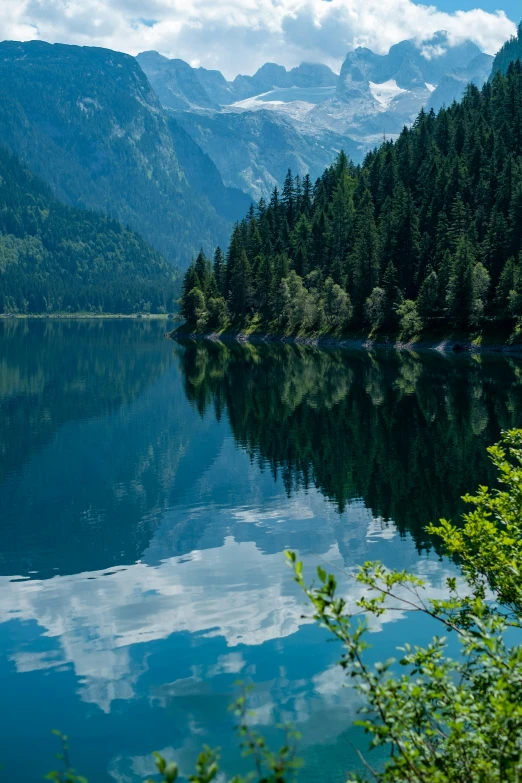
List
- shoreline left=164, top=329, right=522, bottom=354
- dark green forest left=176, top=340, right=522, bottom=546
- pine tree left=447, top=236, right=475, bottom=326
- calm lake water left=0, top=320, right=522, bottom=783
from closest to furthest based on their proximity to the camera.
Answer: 1. calm lake water left=0, top=320, right=522, bottom=783
2. dark green forest left=176, top=340, right=522, bottom=546
3. shoreline left=164, top=329, right=522, bottom=354
4. pine tree left=447, top=236, right=475, bottom=326

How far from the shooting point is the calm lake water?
18.6 metres

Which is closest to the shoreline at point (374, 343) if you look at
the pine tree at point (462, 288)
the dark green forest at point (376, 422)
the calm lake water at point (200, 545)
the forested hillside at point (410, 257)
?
the forested hillside at point (410, 257)

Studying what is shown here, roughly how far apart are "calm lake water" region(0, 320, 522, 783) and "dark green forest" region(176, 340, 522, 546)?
27 centimetres

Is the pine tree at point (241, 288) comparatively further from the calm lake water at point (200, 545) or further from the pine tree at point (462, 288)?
the calm lake water at point (200, 545)

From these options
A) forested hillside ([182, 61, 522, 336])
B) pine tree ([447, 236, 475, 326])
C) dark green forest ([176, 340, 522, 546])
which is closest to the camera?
dark green forest ([176, 340, 522, 546])

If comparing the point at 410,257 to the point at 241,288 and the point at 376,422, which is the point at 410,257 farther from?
the point at 376,422

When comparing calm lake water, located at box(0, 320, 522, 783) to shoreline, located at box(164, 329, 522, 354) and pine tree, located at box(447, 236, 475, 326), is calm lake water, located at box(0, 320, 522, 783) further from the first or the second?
pine tree, located at box(447, 236, 475, 326)

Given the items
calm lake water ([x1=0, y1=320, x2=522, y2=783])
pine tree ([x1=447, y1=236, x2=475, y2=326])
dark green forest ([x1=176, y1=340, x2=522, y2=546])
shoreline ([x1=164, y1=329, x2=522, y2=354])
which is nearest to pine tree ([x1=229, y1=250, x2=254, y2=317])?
shoreline ([x1=164, y1=329, x2=522, y2=354])

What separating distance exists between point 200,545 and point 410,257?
134 metres

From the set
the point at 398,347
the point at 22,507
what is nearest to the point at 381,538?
the point at 22,507

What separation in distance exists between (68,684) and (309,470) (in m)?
28.0

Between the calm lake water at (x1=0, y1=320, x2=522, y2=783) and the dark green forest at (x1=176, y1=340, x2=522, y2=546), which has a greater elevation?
the dark green forest at (x1=176, y1=340, x2=522, y2=546)

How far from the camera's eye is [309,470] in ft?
Result: 155

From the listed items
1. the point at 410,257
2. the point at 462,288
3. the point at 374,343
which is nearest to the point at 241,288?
the point at 410,257
